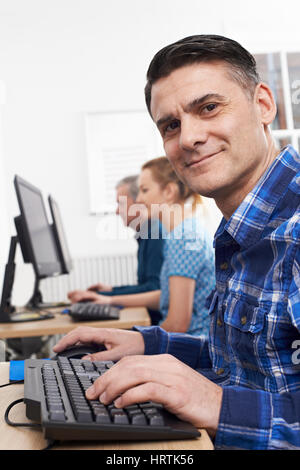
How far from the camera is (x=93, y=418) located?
55 cm

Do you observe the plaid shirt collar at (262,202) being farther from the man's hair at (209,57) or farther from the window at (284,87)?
the window at (284,87)

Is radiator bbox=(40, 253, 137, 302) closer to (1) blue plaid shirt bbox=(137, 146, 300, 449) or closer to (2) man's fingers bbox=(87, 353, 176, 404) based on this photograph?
(1) blue plaid shirt bbox=(137, 146, 300, 449)

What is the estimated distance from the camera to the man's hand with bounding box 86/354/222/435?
587mm

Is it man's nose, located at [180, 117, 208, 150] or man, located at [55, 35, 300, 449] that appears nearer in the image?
man, located at [55, 35, 300, 449]

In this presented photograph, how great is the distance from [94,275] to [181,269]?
2831 mm

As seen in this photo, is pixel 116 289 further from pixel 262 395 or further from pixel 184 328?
pixel 262 395

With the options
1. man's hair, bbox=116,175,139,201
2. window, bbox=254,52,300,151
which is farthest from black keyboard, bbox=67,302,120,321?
window, bbox=254,52,300,151

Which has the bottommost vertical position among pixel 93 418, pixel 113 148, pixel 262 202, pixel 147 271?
pixel 147 271

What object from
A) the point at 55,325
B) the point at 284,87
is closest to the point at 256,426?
the point at 55,325

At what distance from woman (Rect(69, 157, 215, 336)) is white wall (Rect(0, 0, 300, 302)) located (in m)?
2.24

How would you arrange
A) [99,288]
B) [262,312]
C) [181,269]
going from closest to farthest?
[262,312] → [181,269] → [99,288]

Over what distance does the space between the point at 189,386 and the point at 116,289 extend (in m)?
2.16

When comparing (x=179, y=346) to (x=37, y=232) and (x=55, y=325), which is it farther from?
(x=37, y=232)

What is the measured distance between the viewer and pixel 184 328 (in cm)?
176
